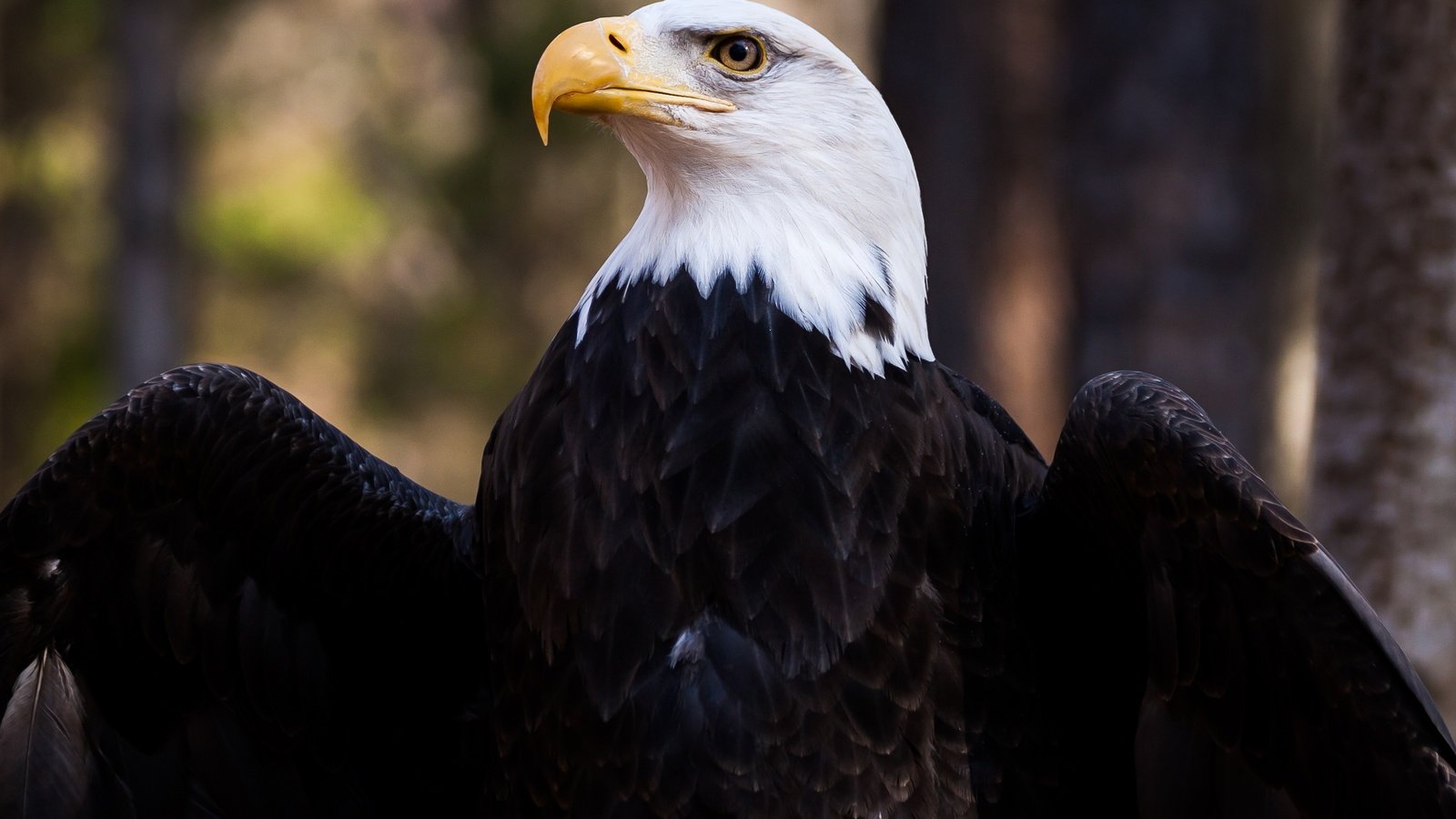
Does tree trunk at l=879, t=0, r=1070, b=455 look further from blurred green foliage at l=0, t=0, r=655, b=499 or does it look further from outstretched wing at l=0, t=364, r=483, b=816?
blurred green foliage at l=0, t=0, r=655, b=499

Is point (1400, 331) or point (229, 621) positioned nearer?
point (229, 621)

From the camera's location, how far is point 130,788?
3.45 metres

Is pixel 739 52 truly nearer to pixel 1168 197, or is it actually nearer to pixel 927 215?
pixel 927 215

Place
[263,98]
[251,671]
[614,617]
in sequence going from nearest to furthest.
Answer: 1. [614,617]
2. [251,671]
3. [263,98]

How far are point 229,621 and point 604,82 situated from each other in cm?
138

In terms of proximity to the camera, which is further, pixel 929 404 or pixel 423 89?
pixel 423 89

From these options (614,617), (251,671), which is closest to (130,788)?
(251,671)

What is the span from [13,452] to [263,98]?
16.8 ft

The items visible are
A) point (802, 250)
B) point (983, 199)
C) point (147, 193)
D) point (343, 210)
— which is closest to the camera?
point (802, 250)

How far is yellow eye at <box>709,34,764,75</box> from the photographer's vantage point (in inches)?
124

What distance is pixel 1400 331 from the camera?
13.7 feet

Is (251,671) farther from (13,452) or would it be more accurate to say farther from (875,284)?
(13,452)

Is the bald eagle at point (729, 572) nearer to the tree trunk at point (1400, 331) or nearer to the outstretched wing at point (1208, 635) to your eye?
the outstretched wing at point (1208, 635)

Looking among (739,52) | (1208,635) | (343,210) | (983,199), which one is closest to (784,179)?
(739,52)
